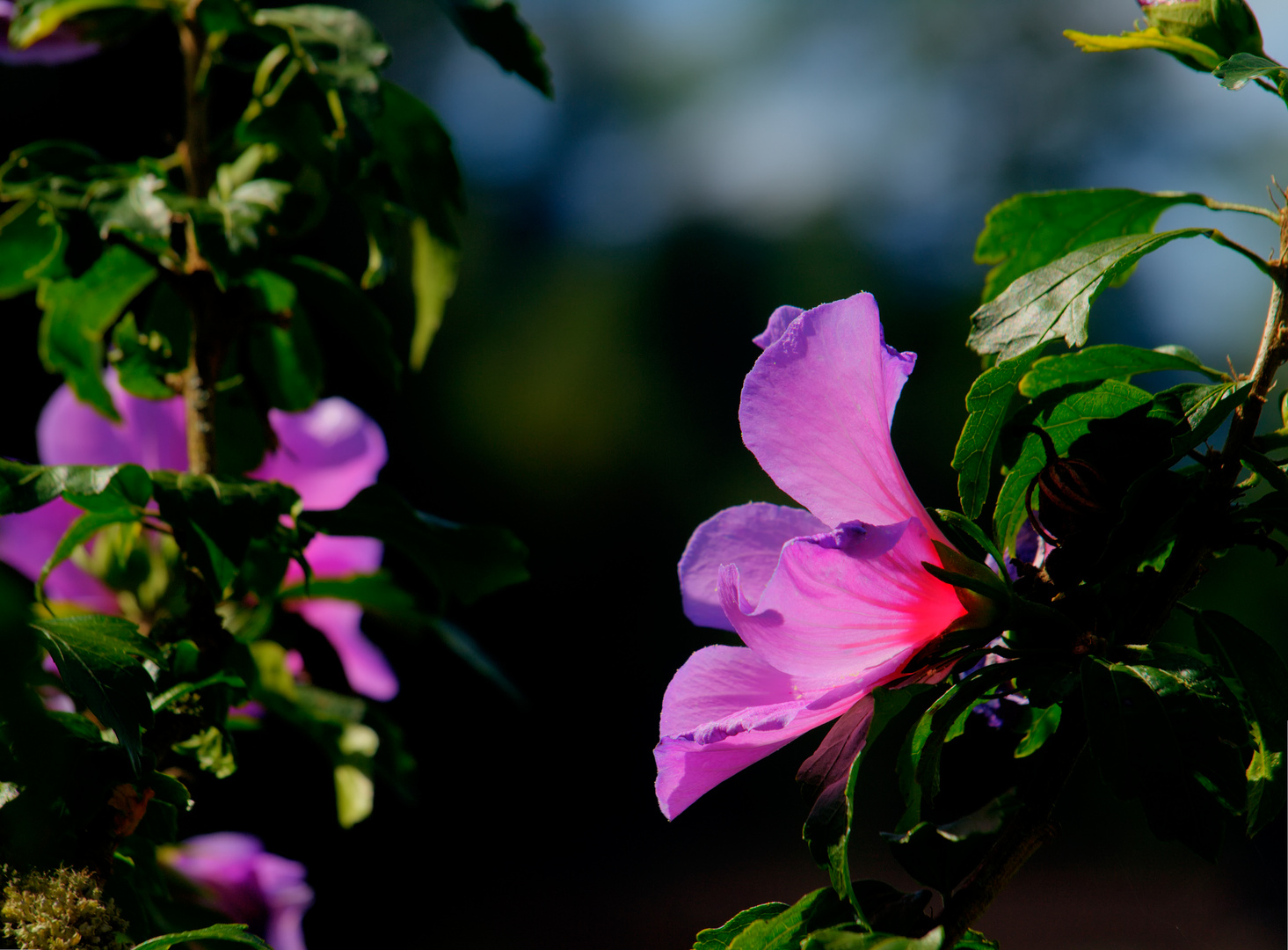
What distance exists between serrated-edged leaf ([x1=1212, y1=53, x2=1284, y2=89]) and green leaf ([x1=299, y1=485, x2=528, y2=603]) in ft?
1.30

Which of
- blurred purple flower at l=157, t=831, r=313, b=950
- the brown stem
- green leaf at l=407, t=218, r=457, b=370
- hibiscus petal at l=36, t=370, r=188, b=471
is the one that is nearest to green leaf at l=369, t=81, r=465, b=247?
green leaf at l=407, t=218, r=457, b=370

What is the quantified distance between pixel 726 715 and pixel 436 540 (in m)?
0.24

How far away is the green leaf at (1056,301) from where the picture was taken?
35 centimetres

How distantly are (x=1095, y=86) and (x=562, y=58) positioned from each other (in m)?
3.31

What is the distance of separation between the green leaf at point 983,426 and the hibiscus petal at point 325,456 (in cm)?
43

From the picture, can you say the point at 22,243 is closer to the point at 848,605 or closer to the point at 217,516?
the point at 217,516

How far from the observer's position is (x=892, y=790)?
14.1ft

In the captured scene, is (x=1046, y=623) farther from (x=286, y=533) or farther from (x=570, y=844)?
(x=570, y=844)

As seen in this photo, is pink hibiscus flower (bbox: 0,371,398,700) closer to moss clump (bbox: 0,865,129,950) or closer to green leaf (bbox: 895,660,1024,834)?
moss clump (bbox: 0,865,129,950)

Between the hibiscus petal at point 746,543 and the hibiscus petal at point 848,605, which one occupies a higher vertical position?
the hibiscus petal at point 848,605

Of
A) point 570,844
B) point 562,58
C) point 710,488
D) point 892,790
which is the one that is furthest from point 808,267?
point 570,844

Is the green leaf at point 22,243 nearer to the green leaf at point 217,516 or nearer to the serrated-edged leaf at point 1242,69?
the green leaf at point 217,516

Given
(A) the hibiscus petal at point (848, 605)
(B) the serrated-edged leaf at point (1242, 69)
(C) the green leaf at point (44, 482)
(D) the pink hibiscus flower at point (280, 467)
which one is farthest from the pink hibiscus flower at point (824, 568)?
(D) the pink hibiscus flower at point (280, 467)

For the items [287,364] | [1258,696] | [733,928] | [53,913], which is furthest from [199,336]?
[1258,696]
